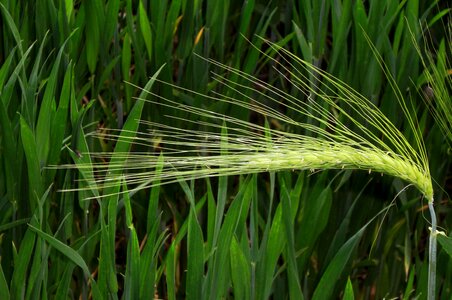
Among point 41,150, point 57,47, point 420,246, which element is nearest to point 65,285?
point 41,150

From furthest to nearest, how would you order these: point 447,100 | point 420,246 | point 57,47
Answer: point 420,246 → point 57,47 → point 447,100

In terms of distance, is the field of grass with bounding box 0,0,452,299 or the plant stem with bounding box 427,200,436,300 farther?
the field of grass with bounding box 0,0,452,299

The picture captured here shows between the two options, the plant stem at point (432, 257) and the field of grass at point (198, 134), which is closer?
the plant stem at point (432, 257)

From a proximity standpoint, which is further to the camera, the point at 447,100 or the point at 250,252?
the point at 447,100

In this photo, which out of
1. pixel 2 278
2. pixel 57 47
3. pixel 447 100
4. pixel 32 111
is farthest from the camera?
pixel 57 47

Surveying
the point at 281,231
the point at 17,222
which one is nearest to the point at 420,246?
the point at 281,231

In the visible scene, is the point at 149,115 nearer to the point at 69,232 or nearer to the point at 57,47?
the point at 57,47

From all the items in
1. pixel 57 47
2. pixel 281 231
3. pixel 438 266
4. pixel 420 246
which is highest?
pixel 57 47

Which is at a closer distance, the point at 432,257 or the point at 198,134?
the point at 432,257

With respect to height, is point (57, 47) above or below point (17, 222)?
above
